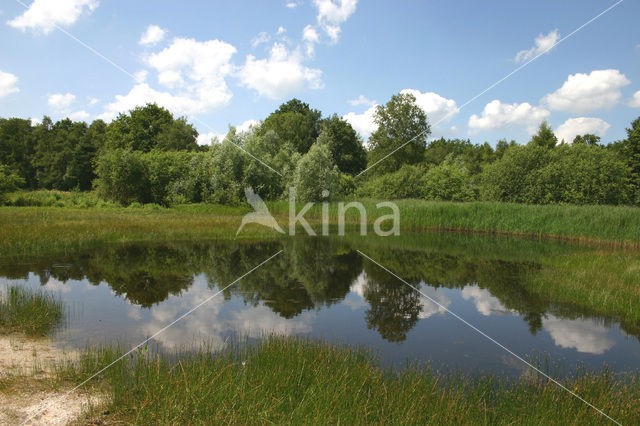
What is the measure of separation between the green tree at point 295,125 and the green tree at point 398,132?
32.4 ft

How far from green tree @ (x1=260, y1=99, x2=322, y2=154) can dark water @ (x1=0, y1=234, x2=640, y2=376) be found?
36918mm

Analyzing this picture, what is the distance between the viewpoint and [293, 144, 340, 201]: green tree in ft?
106

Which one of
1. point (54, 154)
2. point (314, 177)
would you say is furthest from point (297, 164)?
point (54, 154)

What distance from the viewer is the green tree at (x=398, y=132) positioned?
164 feet

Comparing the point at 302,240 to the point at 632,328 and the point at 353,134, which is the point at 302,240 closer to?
the point at 632,328

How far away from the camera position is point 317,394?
4488 millimetres

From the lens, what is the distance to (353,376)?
5.07 metres

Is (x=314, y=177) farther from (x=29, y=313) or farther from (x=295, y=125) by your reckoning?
(x=29, y=313)

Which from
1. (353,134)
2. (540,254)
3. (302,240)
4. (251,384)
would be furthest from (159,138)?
(251,384)

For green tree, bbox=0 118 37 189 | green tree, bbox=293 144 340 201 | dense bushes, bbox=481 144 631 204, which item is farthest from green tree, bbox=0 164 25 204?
dense bushes, bbox=481 144 631 204

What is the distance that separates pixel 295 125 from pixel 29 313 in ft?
158

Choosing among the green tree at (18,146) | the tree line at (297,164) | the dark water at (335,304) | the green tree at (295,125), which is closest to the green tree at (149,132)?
the tree line at (297,164)

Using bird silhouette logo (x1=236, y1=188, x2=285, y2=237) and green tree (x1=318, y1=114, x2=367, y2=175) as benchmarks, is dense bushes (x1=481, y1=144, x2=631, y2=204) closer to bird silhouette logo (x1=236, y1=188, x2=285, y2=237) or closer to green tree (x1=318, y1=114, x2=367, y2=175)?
green tree (x1=318, y1=114, x2=367, y2=175)

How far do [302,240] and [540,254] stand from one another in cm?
1091
